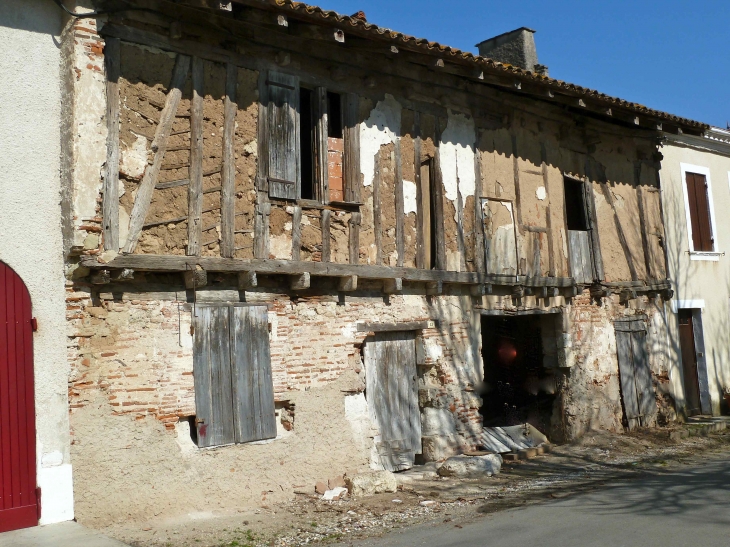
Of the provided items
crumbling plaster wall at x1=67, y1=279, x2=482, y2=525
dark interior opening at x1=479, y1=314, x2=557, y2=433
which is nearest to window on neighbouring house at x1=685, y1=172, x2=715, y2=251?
dark interior opening at x1=479, y1=314, x2=557, y2=433

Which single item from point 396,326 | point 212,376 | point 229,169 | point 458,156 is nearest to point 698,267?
point 458,156

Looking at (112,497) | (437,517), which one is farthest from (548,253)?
(112,497)

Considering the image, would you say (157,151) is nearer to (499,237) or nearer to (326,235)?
(326,235)

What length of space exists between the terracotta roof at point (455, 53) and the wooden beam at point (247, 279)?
2.91 metres

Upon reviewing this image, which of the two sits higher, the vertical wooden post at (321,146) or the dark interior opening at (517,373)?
the vertical wooden post at (321,146)

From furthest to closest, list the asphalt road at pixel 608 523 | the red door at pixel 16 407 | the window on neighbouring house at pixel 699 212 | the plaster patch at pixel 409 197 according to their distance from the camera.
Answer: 1. the window on neighbouring house at pixel 699 212
2. the plaster patch at pixel 409 197
3. the red door at pixel 16 407
4. the asphalt road at pixel 608 523

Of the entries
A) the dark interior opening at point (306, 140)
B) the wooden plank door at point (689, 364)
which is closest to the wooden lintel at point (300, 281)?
the dark interior opening at point (306, 140)

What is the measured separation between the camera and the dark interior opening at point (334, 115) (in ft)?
30.3

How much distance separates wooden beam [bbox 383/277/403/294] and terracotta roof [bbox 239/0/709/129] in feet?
9.97

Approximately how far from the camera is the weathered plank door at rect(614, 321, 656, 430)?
42.4ft

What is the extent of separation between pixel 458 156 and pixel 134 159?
5.13 metres

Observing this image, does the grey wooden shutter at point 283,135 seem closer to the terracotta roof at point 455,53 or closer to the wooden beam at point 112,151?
the terracotta roof at point 455,53

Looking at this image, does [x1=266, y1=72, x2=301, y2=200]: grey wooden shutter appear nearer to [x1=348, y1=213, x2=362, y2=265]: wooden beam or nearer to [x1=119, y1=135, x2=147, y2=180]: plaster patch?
[x1=348, y1=213, x2=362, y2=265]: wooden beam

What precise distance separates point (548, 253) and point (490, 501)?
16.8 ft
